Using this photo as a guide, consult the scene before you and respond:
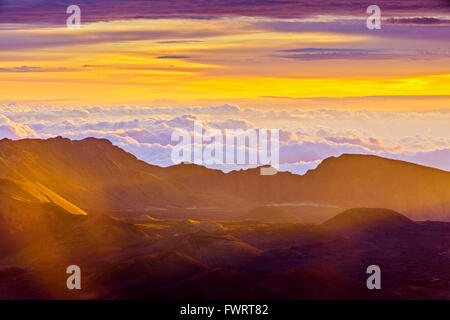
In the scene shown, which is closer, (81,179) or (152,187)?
(81,179)

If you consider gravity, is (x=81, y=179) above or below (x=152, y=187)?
above

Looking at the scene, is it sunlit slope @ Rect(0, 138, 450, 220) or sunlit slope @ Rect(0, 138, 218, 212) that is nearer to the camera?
sunlit slope @ Rect(0, 138, 218, 212)

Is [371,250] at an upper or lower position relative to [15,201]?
lower

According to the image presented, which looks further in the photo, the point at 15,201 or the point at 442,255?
the point at 15,201

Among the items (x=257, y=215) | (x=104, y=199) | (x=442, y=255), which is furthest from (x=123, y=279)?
(x=104, y=199)

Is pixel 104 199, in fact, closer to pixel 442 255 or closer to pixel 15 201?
pixel 15 201

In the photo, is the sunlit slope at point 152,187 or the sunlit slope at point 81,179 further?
the sunlit slope at point 152,187
